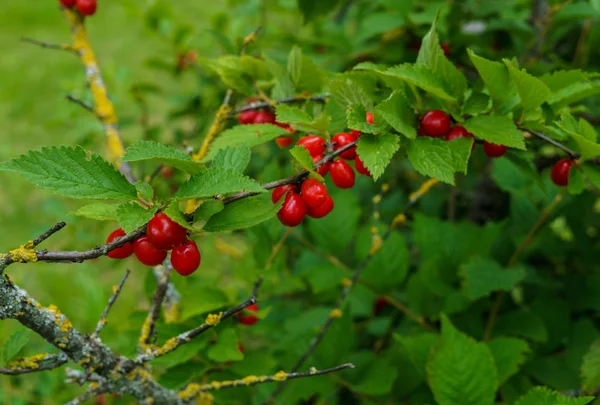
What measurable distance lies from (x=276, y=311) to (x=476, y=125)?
3.71 feet

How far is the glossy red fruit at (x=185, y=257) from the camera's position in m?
0.84

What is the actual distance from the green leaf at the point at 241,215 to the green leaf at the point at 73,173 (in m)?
0.12

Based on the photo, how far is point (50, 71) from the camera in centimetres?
549

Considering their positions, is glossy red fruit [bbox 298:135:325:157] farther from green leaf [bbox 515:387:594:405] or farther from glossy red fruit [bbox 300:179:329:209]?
green leaf [bbox 515:387:594:405]

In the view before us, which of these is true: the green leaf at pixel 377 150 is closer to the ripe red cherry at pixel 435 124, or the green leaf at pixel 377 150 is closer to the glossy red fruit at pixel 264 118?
the ripe red cherry at pixel 435 124

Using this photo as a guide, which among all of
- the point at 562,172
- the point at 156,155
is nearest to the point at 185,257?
the point at 156,155

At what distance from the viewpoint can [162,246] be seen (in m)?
0.80

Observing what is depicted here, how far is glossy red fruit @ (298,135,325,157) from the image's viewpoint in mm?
937

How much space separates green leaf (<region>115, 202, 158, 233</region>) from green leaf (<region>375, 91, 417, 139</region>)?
0.35 metres

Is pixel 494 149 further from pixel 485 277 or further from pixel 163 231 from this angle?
pixel 163 231

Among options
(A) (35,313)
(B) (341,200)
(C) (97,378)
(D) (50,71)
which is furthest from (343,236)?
(D) (50,71)

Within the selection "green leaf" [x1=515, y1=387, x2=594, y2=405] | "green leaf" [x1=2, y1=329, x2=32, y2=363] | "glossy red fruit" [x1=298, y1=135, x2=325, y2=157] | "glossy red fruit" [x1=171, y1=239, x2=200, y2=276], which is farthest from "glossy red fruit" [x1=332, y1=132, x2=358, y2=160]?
"green leaf" [x1=2, y1=329, x2=32, y2=363]

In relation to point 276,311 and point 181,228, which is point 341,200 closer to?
point 276,311

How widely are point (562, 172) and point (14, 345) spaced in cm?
95
